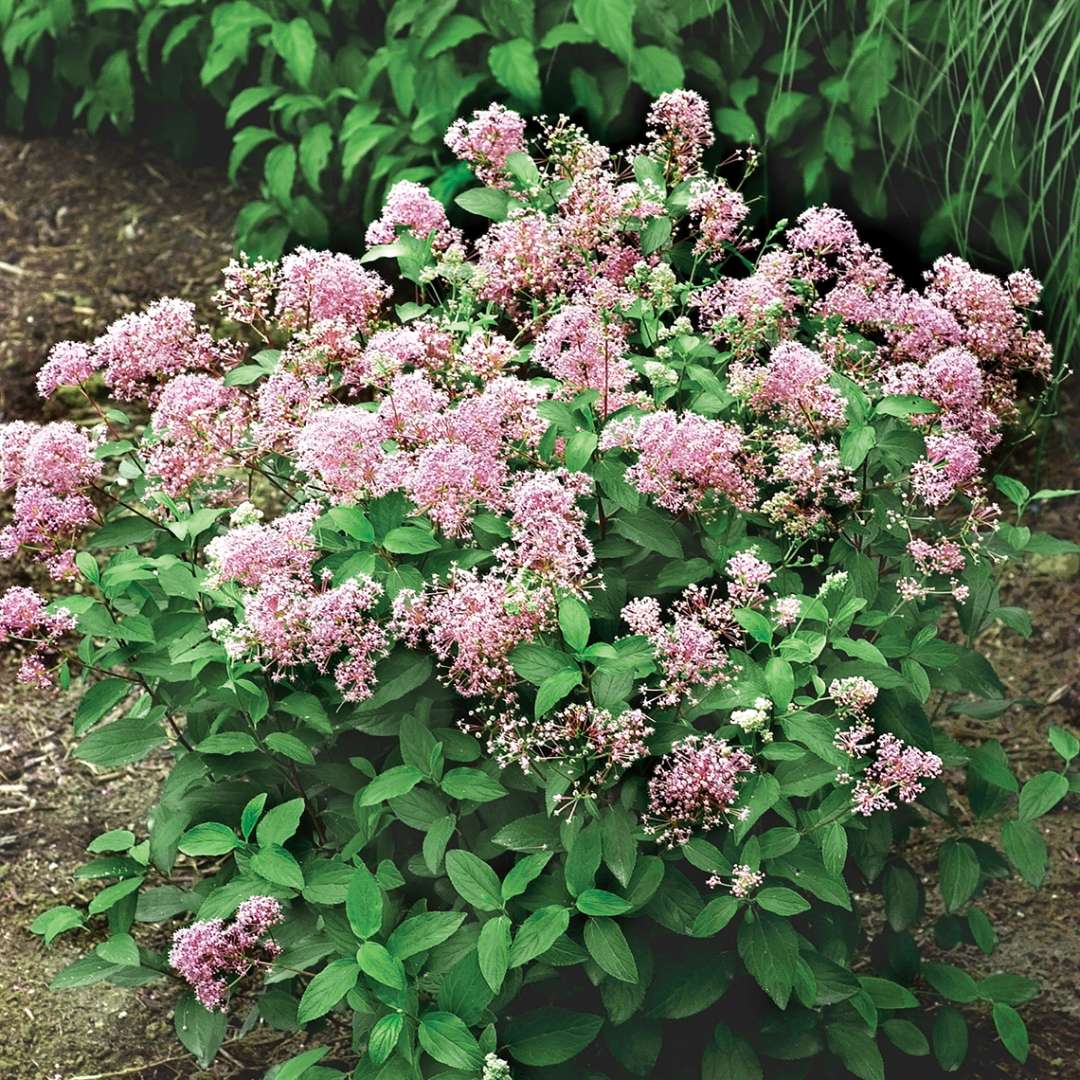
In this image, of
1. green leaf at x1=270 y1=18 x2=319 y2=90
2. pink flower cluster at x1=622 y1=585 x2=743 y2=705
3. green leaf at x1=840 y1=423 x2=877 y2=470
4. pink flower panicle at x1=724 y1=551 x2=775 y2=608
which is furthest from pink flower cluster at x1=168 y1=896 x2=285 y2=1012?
green leaf at x1=270 y1=18 x2=319 y2=90

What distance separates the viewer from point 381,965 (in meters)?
1.86

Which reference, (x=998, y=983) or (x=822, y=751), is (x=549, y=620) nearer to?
(x=822, y=751)

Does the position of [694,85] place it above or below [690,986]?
above

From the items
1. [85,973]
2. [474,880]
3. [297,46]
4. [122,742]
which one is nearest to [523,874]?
[474,880]

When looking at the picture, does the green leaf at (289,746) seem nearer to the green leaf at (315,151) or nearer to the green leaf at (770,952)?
the green leaf at (770,952)

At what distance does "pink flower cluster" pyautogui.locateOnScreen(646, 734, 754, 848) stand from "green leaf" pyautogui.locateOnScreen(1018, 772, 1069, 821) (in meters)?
0.53

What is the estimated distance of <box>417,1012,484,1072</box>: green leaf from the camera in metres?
1.84

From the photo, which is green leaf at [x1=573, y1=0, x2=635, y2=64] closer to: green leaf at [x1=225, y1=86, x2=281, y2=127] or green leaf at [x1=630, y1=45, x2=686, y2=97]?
green leaf at [x1=630, y1=45, x2=686, y2=97]

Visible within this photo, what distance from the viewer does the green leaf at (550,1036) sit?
6.50 feet

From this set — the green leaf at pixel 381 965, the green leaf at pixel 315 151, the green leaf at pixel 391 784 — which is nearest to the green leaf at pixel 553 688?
the green leaf at pixel 391 784

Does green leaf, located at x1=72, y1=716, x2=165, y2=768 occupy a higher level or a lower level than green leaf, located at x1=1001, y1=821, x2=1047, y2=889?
lower

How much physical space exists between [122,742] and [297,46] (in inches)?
113

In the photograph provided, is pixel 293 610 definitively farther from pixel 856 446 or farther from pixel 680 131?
pixel 680 131

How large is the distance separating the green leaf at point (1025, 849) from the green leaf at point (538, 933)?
739 millimetres
